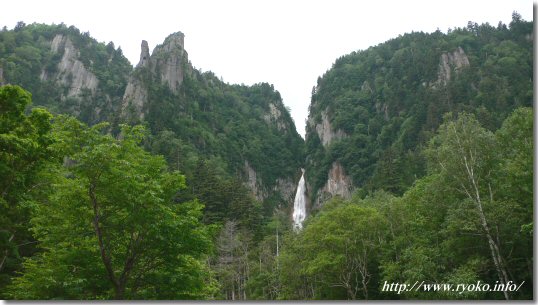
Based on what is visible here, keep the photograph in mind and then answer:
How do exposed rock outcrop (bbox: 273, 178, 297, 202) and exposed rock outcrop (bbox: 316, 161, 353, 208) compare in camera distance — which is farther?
exposed rock outcrop (bbox: 273, 178, 297, 202)

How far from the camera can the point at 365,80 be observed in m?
132

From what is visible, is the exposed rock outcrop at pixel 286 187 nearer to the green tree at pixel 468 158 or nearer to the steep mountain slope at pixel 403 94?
the steep mountain slope at pixel 403 94

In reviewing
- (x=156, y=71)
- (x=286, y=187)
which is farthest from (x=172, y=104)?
(x=286, y=187)

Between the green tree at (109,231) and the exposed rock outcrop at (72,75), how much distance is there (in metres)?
119

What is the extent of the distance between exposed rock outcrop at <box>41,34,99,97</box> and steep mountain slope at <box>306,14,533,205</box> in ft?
212

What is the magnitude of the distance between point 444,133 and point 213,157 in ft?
262

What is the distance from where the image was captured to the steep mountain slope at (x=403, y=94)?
287 ft

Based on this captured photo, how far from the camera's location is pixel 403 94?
370ft

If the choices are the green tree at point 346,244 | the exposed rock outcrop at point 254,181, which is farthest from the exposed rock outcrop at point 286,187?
the green tree at point 346,244

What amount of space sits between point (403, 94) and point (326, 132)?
23670mm

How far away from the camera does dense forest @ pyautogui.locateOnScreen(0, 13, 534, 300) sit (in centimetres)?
1310

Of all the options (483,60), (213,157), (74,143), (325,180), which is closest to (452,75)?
(483,60)

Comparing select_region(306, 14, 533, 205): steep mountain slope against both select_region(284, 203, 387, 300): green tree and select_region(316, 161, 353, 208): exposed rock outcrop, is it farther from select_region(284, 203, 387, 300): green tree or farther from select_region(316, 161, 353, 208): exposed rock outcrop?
select_region(284, 203, 387, 300): green tree

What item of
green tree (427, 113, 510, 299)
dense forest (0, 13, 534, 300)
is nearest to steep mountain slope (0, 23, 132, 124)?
dense forest (0, 13, 534, 300)
